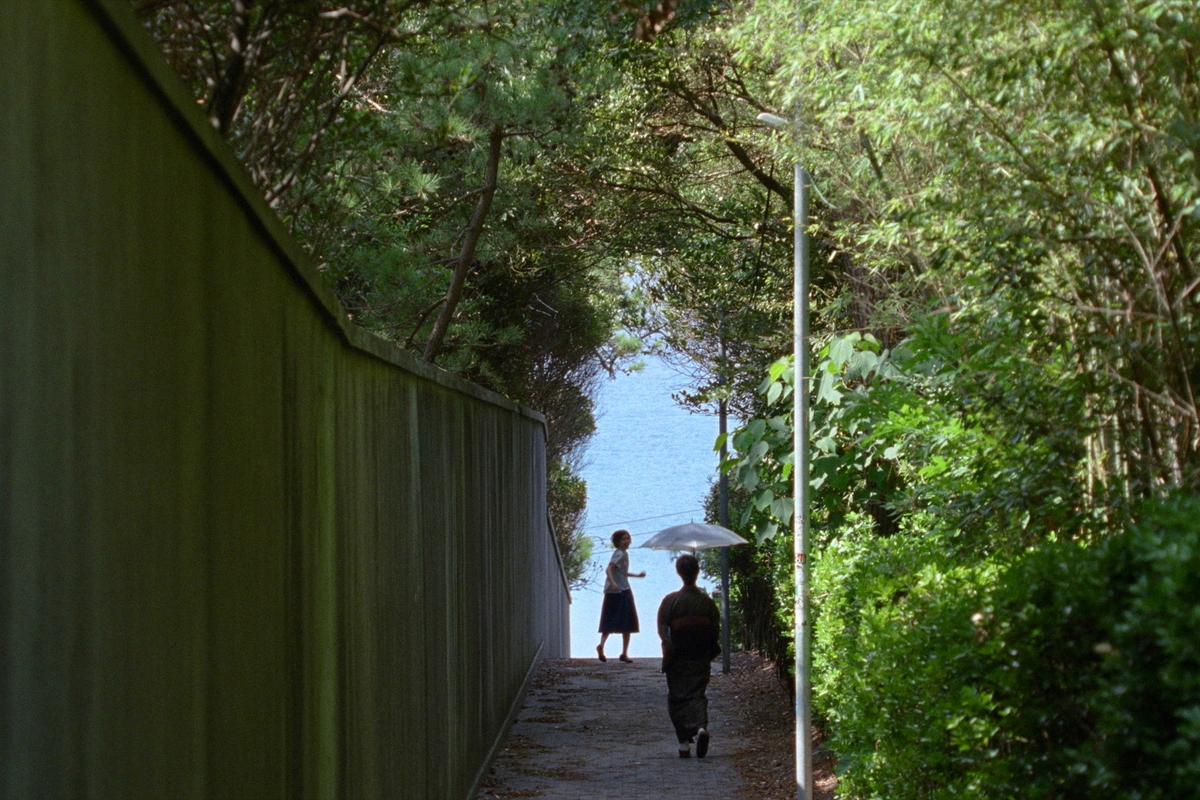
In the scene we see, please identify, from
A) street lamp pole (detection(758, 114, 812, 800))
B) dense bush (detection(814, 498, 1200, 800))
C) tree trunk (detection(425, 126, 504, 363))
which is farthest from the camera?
tree trunk (detection(425, 126, 504, 363))

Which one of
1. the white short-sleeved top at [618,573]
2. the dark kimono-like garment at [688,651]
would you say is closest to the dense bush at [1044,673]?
the dark kimono-like garment at [688,651]

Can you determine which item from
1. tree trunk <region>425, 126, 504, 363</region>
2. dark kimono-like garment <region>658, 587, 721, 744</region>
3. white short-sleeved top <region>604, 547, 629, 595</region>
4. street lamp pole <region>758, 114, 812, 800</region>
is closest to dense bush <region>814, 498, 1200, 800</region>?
street lamp pole <region>758, 114, 812, 800</region>

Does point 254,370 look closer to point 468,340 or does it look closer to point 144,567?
point 144,567

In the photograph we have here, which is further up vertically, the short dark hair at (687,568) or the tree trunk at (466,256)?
the tree trunk at (466,256)

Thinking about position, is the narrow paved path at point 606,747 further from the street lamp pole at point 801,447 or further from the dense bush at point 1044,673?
the dense bush at point 1044,673

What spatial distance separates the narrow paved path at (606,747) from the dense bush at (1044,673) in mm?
4095

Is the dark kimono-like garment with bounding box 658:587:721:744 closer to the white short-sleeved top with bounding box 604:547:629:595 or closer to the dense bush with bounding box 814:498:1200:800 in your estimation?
the dense bush with bounding box 814:498:1200:800

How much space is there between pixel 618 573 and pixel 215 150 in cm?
1644

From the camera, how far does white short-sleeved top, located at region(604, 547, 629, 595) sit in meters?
18.9

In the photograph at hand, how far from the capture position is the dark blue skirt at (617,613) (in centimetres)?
1911

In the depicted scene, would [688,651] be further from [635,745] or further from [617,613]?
[617,613]

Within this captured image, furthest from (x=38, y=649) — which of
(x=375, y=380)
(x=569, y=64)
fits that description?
(x=569, y=64)

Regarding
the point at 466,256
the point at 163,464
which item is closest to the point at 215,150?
the point at 163,464

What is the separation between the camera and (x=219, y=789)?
9.57 ft
